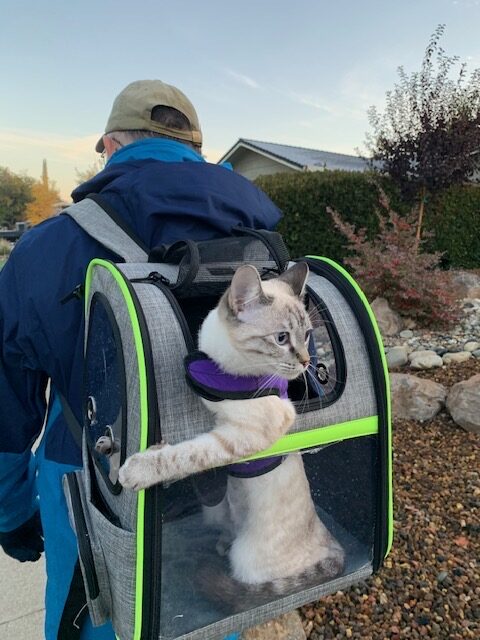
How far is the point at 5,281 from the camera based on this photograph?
1454mm

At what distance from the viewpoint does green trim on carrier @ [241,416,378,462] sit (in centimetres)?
123

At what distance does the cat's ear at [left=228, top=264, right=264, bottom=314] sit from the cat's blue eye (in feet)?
→ 0.44

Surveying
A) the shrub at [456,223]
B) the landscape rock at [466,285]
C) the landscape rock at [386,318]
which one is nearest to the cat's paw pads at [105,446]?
the landscape rock at [386,318]

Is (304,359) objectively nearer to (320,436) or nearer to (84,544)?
(320,436)

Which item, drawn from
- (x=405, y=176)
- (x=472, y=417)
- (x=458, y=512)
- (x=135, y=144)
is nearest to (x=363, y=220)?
(x=405, y=176)

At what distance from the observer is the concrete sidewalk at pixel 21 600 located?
8.34ft

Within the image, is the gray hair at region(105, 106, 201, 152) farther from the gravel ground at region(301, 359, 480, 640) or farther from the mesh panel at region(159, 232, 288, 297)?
the gravel ground at region(301, 359, 480, 640)

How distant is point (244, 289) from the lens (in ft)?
4.34

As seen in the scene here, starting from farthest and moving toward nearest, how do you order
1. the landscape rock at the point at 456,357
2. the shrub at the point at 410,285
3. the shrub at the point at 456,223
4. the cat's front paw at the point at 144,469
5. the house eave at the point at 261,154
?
the house eave at the point at 261,154
the shrub at the point at 456,223
the shrub at the point at 410,285
the landscape rock at the point at 456,357
the cat's front paw at the point at 144,469

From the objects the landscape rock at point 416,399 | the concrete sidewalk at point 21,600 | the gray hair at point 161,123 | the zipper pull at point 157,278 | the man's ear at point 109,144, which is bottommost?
the concrete sidewalk at point 21,600

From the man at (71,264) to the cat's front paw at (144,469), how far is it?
464 millimetres

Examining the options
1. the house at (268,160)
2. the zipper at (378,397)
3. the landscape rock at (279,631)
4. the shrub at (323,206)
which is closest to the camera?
the zipper at (378,397)

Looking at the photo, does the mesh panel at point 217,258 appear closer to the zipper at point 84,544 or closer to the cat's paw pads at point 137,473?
the cat's paw pads at point 137,473

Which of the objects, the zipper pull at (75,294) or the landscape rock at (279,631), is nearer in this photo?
the zipper pull at (75,294)
